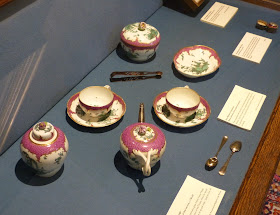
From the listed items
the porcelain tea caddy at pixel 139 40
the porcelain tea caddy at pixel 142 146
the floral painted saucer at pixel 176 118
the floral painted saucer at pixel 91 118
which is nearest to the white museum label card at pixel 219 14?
the porcelain tea caddy at pixel 139 40

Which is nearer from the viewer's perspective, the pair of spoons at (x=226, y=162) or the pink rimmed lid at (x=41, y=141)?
the pink rimmed lid at (x=41, y=141)

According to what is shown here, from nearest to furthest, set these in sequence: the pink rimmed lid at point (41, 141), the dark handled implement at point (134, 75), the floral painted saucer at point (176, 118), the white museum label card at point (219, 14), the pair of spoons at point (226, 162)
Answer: the pink rimmed lid at point (41, 141) < the pair of spoons at point (226, 162) < the floral painted saucer at point (176, 118) < the dark handled implement at point (134, 75) < the white museum label card at point (219, 14)

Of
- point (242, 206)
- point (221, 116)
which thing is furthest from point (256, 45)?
point (242, 206)

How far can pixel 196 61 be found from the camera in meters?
1.58

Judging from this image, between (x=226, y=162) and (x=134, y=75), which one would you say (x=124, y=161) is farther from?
(x=134, y=75)

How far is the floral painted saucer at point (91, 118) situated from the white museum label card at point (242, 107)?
35cm

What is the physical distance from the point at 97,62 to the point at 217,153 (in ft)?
2.01

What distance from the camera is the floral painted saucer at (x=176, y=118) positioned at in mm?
1277

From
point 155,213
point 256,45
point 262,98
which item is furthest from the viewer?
point 256,45

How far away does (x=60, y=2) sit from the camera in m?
1.18

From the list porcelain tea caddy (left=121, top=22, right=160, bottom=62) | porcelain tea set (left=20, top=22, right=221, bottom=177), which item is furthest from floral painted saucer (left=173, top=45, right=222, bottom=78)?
porcelain tea caddy (left=121, top=22, right=160, bottom=62)

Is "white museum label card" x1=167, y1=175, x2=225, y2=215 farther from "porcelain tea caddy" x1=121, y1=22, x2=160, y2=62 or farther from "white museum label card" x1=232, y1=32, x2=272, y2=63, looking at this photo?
"white museum label card" x1=232, y1=32, x2=272, y2=63

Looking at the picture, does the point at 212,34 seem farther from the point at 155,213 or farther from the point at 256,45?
the point at 155,213

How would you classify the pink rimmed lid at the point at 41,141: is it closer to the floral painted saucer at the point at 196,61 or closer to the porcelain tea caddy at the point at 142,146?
the porcelain tea caddy at the point at 142,146
